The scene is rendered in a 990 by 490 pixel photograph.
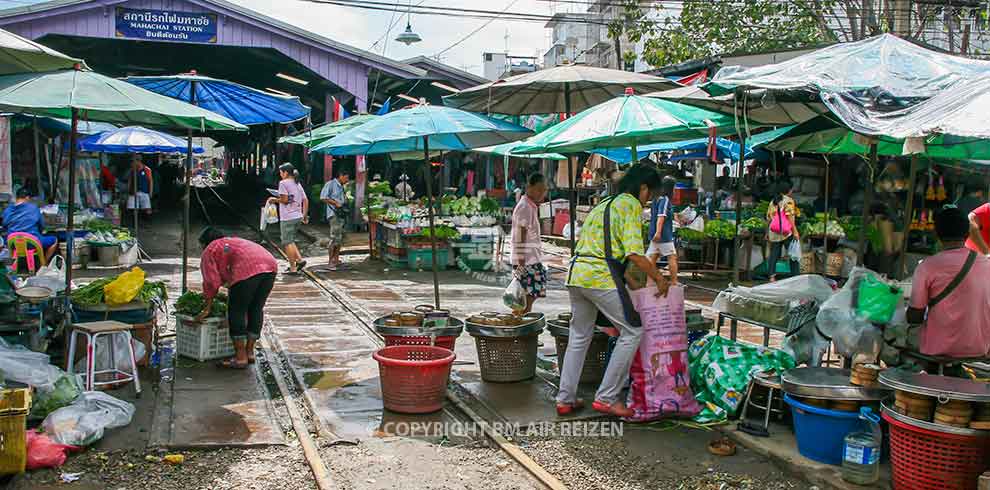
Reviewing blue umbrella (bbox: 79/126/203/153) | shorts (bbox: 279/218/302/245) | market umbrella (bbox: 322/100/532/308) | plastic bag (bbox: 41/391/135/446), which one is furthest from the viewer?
blue umbrella (bbox: 79/126/203/153)

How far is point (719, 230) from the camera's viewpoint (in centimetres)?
1549

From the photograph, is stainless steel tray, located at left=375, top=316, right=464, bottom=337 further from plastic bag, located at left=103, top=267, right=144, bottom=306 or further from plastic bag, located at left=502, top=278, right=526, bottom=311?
plastic bag, located at left=103, top=267, right=144, bottom=306

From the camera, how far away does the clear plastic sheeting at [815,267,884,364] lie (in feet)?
19.5

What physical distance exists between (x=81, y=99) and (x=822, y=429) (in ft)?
19.8

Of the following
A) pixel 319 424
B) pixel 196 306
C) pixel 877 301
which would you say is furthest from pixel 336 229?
pixel 877 301

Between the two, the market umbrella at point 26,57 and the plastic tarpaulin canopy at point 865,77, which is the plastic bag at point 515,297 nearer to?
the plastic tarpaulin canopy at point 865,77

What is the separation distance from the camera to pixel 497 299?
13.0m

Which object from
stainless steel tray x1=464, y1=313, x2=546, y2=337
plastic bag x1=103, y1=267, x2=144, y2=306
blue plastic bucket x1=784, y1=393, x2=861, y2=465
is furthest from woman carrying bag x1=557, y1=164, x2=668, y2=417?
plastic bag x1=103, y1=267, x2=144, y2=306

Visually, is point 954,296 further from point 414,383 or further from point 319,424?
point 319,424

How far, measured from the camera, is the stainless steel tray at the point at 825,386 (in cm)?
548

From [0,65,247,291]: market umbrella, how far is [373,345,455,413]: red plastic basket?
2843 mm

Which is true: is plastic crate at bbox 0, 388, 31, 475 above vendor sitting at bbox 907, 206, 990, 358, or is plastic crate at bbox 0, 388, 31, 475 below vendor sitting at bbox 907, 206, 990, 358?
below

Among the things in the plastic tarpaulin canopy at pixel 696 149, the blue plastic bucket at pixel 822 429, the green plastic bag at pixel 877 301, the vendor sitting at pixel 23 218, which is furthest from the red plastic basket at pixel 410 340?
the plastic tarpaulin canopy at pixel 696 149

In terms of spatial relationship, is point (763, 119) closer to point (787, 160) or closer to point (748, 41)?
point (787, 160)
